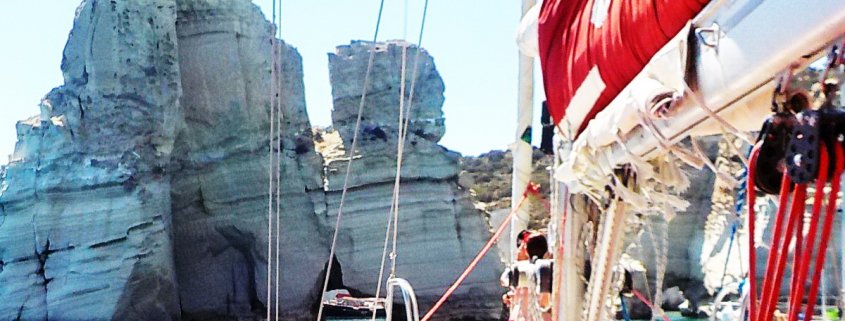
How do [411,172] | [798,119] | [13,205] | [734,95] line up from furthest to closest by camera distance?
[411,172] < [13,205] < [734,95] < [798,119]

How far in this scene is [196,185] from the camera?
93.4 ft

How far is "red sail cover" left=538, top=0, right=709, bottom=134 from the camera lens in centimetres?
203

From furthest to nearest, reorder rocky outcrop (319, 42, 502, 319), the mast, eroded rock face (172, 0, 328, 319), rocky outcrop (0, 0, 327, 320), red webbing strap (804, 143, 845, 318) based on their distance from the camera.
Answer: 1. eroded rock face (172, 0, 328, 319)
2. rocky outcrop (319, 42, 502, 319)
3. rocky outcrop (0, 0, 327, 320)
4. the mast
5. red webbing strap (804, 143, 845, 318)

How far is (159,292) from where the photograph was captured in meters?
25.8

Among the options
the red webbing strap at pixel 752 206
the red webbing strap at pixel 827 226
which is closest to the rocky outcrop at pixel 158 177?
the red webbing strap at pixel 752 206

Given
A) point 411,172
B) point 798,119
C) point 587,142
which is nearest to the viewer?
point 798,119

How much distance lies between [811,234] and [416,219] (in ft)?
86.6

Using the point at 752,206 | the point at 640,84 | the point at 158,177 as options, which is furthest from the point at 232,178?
the point at 752,206

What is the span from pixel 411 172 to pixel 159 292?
8.12 m

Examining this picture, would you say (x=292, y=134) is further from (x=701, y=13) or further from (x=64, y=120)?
(x=701, y=13)

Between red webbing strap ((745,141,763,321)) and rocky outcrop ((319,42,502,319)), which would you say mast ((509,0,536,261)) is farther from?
rocky outcrop ((319,42,502,319))

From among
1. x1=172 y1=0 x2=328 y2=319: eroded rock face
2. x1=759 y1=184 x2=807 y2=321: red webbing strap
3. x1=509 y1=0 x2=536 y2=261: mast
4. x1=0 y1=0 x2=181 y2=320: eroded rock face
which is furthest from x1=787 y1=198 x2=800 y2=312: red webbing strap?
x1=172 y1=0 x2=328 y2=319: eroded rock face

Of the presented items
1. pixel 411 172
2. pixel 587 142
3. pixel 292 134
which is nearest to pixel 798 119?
pixel 587 142

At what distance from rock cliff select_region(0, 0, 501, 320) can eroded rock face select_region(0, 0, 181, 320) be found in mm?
39
